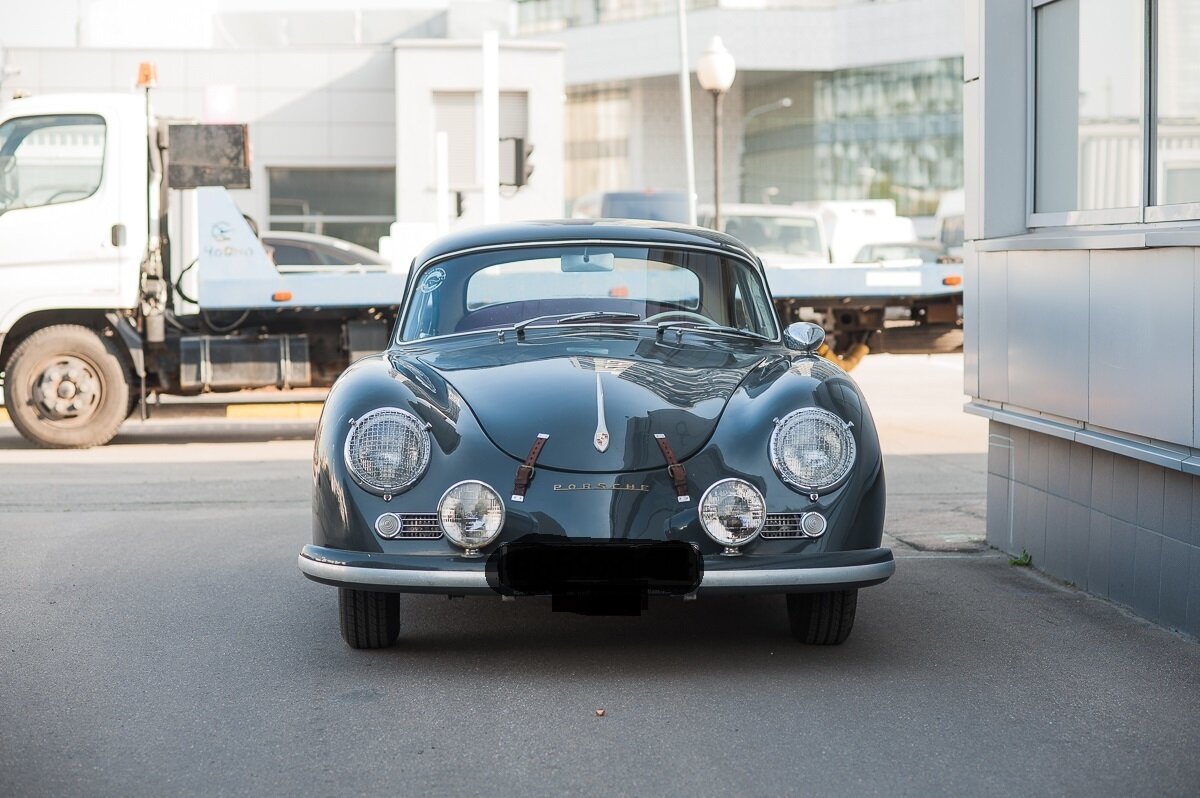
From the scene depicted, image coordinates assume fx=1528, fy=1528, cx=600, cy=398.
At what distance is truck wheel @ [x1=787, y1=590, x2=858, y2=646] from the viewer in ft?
16.3

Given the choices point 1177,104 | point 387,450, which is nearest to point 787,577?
point 387,450

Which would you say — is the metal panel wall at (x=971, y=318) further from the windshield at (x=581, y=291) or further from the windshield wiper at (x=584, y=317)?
the windshield wiper at (x=584, y=317)

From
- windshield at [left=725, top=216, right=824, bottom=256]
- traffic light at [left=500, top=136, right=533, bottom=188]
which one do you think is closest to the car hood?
traffic light at [left=500, top=136, right=533, bottom=188]

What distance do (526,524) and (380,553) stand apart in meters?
0.46

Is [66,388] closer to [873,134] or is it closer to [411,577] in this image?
[411,577]

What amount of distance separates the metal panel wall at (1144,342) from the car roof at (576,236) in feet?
4.60

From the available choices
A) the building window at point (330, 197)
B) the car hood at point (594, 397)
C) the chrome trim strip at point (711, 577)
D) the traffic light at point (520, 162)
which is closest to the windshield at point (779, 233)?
the traffic light at point (520, 162)

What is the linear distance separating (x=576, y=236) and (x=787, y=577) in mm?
2059

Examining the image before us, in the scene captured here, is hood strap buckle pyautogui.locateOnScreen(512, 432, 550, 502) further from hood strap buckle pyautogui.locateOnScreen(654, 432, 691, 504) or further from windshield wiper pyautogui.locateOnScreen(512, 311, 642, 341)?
windshield wiper pyautogui.locateOnScreen(512, 311, 642, 341)

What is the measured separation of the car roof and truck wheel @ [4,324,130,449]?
6170 millimetres

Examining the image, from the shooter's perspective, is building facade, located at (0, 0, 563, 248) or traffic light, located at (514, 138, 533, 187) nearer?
traffic light, located at (514, 138, 533, 187)

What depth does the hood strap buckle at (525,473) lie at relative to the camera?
4574 millimetres

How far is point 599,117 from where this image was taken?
75.4 meters

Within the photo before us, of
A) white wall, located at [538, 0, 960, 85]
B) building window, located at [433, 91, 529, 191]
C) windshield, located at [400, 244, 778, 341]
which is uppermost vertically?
white wall, located at [538, 0, 960, 85]
